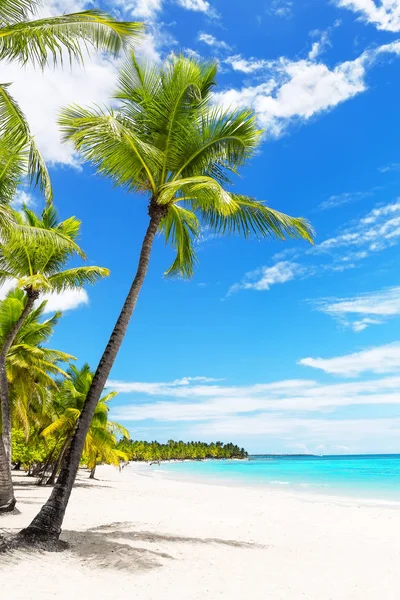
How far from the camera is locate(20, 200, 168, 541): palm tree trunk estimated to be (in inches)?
245

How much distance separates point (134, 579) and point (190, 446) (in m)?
125

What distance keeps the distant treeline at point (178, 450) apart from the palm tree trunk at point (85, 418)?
70556mm

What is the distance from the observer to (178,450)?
377 ft

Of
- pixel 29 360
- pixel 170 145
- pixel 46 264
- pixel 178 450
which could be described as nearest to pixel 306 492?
pixel 29 360

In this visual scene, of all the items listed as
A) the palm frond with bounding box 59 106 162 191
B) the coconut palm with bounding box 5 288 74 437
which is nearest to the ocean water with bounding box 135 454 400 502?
the coconut palm with bounding box 5 288 74 437

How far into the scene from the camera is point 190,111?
27.6 ft

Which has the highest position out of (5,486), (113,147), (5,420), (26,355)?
(113,147)

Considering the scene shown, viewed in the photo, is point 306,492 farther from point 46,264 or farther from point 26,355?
point 46,264

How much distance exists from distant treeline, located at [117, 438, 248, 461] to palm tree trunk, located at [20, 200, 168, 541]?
231ft

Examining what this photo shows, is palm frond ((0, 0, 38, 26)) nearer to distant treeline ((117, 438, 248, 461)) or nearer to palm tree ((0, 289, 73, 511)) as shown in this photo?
palm tree ((0, 289, 73, 511))

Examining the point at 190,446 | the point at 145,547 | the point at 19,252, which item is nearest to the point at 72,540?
the point at 145,547

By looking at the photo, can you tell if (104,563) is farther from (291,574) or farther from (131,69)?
(131,69)

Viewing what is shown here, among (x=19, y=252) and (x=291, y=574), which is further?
(x=19, y=252)

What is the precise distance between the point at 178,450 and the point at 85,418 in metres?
114
